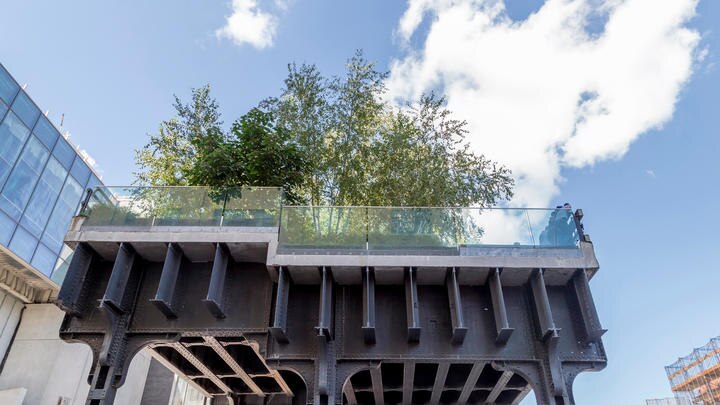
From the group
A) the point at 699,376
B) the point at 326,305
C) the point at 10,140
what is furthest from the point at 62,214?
the point at 699,376

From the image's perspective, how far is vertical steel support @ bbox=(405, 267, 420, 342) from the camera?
11281 mm

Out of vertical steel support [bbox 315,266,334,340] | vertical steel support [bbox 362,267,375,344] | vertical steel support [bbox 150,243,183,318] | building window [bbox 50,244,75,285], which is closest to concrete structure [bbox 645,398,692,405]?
vertical steel support [bbox 362,267,375,344]

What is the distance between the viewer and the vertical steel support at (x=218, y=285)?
1119 centimetres

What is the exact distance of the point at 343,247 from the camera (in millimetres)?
12062

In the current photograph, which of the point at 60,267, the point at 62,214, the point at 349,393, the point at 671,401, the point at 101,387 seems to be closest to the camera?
the point at 101,387

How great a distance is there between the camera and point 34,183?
31.5 meters

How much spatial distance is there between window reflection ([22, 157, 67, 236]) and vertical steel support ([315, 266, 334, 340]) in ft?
90.0

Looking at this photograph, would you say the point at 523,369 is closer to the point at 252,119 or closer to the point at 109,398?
the point at 109,398

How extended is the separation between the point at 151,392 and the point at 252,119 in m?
21.7

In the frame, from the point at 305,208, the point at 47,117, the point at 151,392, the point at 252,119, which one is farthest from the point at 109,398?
the point at 47,117

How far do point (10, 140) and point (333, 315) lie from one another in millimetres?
28698

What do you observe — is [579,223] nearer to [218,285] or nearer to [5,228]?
[218,285]

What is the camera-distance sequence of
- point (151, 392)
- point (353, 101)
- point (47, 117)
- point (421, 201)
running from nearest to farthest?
1. point (421, 201)
2. point (353, 101)
3. point (151, 392)
4. point (47, 117)

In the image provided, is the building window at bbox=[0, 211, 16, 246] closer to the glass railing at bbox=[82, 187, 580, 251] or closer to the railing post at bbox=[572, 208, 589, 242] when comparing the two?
the glass railing at bbox=[82, 187, 580, 251]
